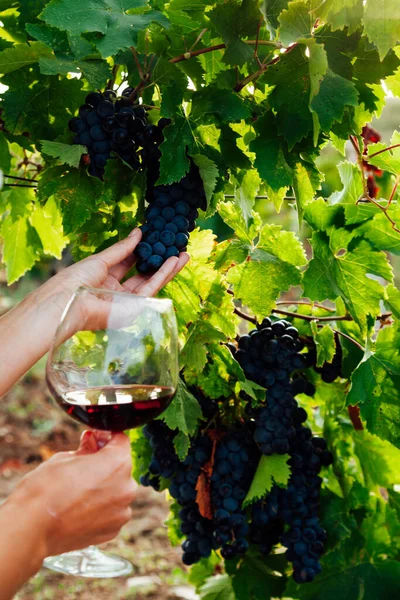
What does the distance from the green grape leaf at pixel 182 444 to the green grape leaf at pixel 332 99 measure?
670 mm

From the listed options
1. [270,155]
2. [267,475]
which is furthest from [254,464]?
[270,155]

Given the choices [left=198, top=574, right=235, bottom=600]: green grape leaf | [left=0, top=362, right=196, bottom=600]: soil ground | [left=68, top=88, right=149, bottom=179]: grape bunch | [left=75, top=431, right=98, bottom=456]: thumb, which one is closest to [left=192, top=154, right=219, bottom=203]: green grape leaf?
[left=68, top=88, right=149, bottom=179]: grape bunch

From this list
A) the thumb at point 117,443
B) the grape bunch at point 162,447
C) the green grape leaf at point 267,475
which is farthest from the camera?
the grape bunch at point 162,447

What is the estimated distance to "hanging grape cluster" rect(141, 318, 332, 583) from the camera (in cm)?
154

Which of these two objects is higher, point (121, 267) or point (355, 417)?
point (121, 267)

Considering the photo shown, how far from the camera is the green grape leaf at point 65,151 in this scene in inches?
46.5

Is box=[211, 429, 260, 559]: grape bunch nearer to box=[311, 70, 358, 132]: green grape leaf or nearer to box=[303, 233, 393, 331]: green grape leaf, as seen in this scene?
box=[303, 233, 393, 331]: green grape leaf

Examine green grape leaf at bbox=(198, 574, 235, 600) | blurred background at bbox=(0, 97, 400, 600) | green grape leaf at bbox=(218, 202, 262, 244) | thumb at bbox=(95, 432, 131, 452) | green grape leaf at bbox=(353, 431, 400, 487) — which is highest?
thumb at bbox=(95, 432, 131, 452)

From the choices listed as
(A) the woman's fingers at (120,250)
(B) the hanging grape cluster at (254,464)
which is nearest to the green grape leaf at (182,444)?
(B) the hanging grape cluster at (254,464)

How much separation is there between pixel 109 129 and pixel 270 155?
276mm

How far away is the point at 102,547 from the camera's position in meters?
3.73

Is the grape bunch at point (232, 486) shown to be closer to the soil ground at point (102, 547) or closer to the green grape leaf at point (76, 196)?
the green grape leaf at point (76, 196)

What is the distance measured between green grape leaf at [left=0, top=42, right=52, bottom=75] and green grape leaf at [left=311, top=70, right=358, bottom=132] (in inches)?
18.2

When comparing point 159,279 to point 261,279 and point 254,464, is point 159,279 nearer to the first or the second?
point 261,279
